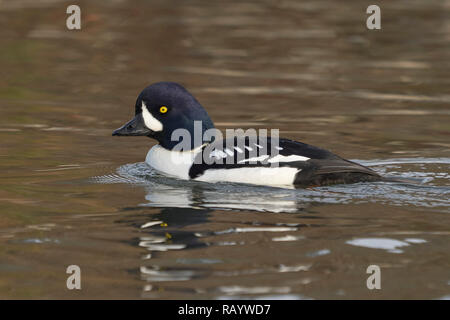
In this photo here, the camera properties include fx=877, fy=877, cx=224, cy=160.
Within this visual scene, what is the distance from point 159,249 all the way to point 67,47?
1357 centimetres

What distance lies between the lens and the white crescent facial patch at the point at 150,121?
362 inches

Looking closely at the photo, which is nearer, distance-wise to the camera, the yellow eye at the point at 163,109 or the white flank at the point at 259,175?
the white flank at the point at 259,175

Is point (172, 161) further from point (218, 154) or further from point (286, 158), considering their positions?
point (286, 158)

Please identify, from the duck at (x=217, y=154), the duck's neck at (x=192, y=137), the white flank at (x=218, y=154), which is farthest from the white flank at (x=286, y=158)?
the duck's neck at (x=192, y=137)

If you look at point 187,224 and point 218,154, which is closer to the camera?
point 187,224

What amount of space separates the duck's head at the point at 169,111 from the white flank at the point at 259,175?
2.37 feet

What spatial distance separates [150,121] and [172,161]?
49 centimetres

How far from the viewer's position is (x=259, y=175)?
854 cm

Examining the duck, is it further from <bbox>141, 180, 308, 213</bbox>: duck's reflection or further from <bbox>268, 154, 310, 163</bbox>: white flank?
<bbox>141, 180, 308, 213</bbox>: duck's reflection

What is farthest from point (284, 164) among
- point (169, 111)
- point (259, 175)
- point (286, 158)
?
point (169, 111)

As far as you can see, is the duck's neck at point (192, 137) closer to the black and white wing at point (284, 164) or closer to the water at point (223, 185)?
the water at point (223, 185)

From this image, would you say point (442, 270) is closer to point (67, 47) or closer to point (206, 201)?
point (206, 201)

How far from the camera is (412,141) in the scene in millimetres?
11336
